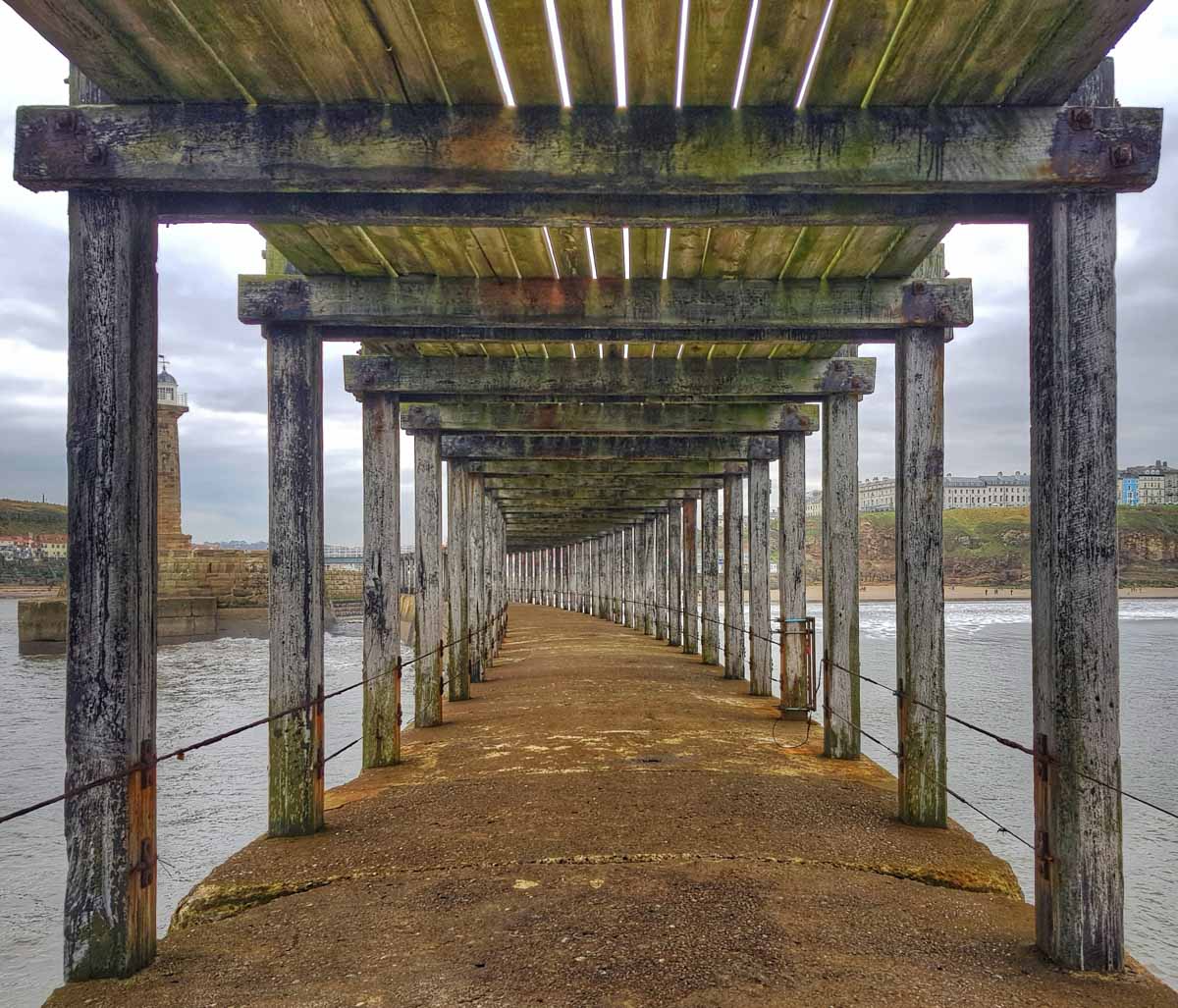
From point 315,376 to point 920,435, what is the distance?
413cm

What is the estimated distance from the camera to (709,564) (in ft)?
62.3

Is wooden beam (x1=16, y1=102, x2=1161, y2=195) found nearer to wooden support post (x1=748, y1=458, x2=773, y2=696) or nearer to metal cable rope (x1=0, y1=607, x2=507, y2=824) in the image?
metal cable rope (x1=0, y1=607, x2=507, y2=824)

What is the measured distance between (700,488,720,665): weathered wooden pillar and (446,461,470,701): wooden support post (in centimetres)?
533

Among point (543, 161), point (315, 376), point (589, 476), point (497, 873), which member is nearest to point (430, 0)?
point (543, 161)

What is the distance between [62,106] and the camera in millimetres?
4238

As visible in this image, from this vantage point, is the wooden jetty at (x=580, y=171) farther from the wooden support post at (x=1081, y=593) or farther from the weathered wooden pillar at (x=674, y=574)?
the weathered wooden pillar at (x=674, y=574)

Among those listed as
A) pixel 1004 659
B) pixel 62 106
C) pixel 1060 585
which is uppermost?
pixel 62 106

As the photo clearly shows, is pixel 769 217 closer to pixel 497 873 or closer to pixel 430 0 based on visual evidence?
pixel 430 0

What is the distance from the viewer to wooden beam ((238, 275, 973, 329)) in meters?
6.66

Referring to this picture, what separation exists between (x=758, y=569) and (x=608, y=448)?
2.88 meters

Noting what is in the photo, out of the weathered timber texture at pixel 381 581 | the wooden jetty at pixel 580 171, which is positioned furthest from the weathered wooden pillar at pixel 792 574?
the wooden jetty at pixel 580 171

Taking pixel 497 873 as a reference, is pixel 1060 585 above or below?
above

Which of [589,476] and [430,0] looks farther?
[589,476]

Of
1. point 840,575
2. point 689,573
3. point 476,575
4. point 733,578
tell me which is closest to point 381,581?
point 840,575
